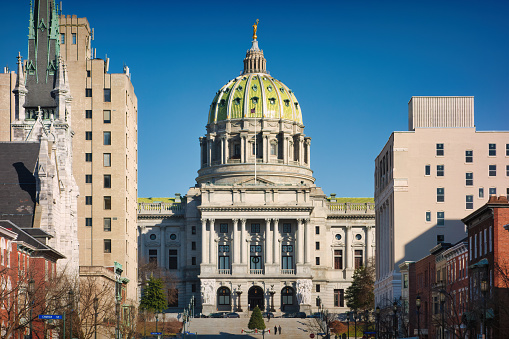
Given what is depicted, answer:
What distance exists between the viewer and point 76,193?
340 feet

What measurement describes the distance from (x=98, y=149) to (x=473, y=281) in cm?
5322

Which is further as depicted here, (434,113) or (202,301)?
(202,301)

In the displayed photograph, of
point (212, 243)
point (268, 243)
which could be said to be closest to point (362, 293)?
point (268, 243)

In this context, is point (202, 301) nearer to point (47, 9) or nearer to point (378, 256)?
point (378, 256)

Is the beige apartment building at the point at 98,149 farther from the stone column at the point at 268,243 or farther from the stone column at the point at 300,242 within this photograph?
the stone column at the point at 300,242

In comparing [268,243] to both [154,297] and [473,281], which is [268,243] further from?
[473,281]

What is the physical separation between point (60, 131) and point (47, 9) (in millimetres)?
13157

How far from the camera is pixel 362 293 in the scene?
174250 millimetres

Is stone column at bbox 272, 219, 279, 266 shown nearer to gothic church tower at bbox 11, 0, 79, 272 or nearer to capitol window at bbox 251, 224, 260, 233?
capitol window at bbox 251, 224, 260, 233

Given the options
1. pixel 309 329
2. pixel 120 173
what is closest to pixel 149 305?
pixel 309 329

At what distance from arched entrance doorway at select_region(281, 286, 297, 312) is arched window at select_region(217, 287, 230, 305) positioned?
9.45m

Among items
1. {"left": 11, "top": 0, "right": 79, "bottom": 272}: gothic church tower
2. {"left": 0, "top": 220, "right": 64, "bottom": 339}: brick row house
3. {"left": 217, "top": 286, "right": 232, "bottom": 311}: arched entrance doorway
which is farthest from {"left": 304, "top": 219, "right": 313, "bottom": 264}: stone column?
{"left": 0, "top": 220, "right": 64, "bottom": 339}: brick row house

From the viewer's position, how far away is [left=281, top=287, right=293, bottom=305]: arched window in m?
192

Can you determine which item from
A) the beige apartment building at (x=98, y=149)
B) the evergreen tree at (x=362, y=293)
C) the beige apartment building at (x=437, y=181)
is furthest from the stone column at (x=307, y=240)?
the beige apartment building at (x=98, y=149)
